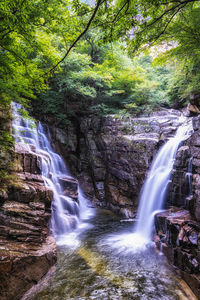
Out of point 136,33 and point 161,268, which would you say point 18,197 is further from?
point 136,33

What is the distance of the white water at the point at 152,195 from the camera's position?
300 inches

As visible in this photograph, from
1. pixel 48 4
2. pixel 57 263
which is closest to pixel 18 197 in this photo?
pixel 57 263

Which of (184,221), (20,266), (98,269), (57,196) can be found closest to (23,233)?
(20,266)

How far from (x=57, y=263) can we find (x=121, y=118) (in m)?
10.3

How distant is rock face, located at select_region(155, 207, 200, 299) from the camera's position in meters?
4.86

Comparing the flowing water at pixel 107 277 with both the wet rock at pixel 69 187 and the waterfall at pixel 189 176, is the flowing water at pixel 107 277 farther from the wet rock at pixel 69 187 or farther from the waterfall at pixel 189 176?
the wet rock at pixel 69 187

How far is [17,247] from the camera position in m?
4.96

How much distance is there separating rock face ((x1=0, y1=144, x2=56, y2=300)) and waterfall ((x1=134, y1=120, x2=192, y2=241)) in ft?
15.4

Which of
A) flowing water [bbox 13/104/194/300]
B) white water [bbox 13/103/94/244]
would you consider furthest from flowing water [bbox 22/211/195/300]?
white water [bbox 13/103/94/244]

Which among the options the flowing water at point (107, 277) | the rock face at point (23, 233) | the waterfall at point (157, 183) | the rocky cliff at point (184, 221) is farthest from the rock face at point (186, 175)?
the rock face at point (23, 233)

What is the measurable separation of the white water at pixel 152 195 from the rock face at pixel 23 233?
3.32 metres

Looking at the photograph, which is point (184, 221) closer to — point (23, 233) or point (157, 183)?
point (157, 183)

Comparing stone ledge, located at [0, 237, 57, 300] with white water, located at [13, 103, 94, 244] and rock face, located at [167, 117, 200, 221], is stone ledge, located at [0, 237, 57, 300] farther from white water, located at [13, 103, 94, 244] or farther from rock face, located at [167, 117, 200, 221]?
rock face, located at [167, 117, 200, 221]

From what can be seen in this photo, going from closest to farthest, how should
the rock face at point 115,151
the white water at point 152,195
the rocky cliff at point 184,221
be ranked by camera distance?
the rocky cliff at point 184,221 → the white water at point 152,195 → the rock face at point 115,151
